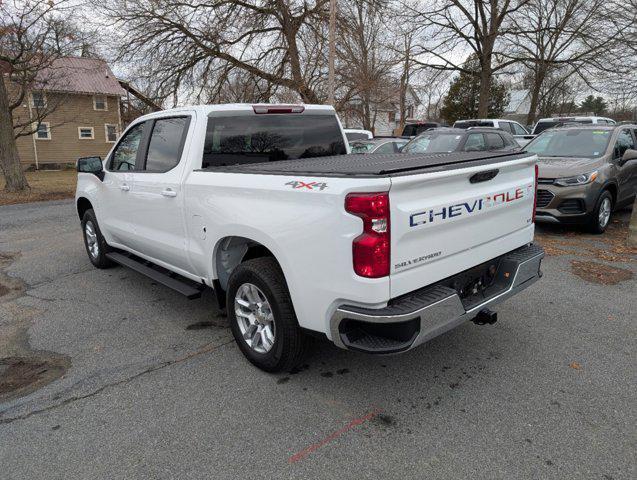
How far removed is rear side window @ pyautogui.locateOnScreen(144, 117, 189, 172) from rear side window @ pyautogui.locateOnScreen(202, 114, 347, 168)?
0.30 m

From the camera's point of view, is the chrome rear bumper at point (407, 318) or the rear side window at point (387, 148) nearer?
the chrome rear bumper at point (407, 318)

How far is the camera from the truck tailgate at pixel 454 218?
2629 millimetres

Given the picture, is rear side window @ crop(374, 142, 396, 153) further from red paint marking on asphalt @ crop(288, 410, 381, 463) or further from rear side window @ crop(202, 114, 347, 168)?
red paint marking on asphalt @ crop(288, 410, 381, 463)

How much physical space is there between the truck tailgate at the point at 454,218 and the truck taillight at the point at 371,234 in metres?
0.05

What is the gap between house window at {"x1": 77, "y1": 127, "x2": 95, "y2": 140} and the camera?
110 feet

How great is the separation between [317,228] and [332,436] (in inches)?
48.3

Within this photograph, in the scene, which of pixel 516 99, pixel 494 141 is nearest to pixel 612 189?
pixel 494 141

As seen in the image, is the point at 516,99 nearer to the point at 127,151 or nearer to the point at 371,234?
the point at 127,151

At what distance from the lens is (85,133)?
33969mm

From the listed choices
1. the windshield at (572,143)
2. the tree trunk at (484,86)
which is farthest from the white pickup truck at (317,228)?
the tree trunk at (484,86)

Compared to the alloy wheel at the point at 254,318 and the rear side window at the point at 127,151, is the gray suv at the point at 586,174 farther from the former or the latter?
the rear side window at the point at 127,151

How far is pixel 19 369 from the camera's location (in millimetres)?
3625

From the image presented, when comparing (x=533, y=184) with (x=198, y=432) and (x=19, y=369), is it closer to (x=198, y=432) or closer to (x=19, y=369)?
(x=198, y=432)

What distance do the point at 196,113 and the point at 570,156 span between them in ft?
22.7
